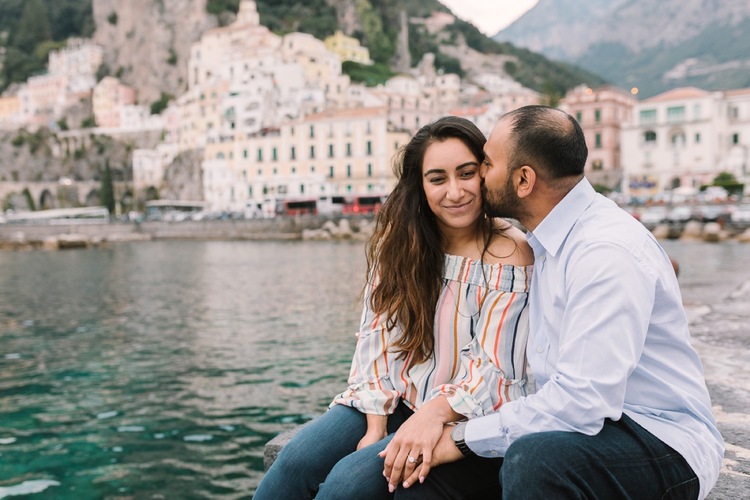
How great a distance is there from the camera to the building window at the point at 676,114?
49781mm

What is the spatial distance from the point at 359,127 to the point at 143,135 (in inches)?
1567

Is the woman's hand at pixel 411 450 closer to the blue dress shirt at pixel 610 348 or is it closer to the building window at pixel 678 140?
the blue dress shirt at pixel 610 348

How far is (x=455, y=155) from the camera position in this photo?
99.8 inches

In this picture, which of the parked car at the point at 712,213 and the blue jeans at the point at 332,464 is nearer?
the blue jeans at the point at 332,464

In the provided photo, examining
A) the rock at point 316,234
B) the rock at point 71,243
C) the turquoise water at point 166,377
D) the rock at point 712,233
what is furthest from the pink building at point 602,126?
the rock at point 71,243

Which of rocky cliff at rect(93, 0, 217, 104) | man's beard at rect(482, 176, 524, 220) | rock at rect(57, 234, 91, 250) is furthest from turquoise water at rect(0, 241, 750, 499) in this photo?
rocky cliff at rect(93, 0, 217, 104)

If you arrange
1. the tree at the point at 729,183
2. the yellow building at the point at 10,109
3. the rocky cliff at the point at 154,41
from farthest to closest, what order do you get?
the yellow building at the point at 10,109 < the rocky cliff at the point at 154,41 < the tree at the point at 729,183

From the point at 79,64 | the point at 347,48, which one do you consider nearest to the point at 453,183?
the point at 347,48

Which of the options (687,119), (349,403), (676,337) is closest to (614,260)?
(676,337)

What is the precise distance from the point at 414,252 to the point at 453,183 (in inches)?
12.4

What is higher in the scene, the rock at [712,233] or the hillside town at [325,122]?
the hillside town at [325,122]

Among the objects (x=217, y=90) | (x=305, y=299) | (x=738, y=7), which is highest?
(x=738, y=7)

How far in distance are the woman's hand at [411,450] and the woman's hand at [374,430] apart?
21 centimetres

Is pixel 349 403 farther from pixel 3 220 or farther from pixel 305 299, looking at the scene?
pixel 3 220
